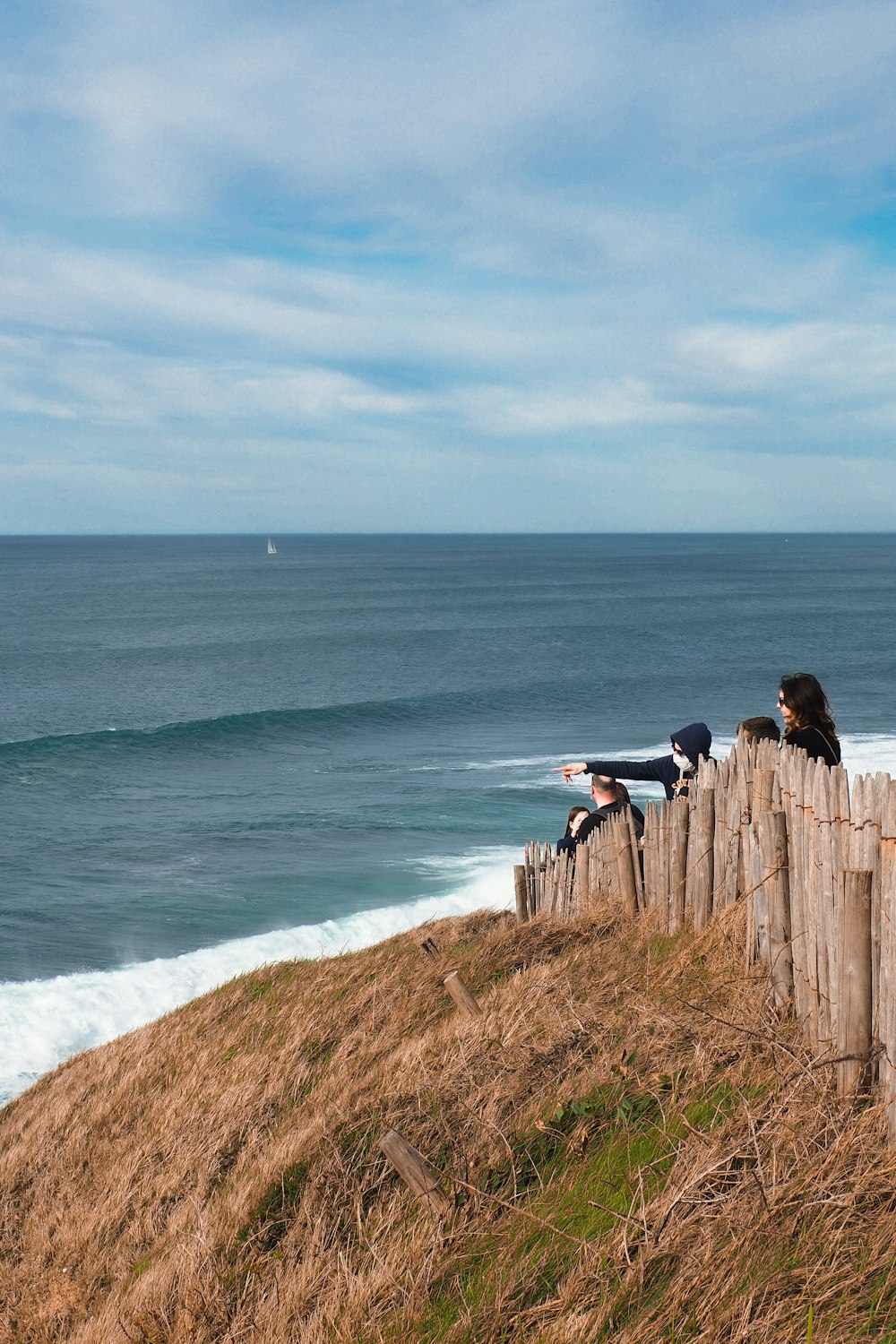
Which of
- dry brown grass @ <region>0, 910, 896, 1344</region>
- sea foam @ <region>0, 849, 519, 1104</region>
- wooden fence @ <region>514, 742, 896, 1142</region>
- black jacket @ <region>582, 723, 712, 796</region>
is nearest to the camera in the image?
dry brown grass @ <region>0, 910, 896, 1344</region>

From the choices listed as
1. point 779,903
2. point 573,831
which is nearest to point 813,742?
point 779,903

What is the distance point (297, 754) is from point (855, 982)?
34083 mm

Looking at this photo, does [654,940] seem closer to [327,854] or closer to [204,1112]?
[204,1112]

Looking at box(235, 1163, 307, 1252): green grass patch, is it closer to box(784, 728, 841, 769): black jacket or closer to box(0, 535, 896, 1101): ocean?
box(784, 728, 841, 769): black jacket

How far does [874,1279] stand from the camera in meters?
3.33

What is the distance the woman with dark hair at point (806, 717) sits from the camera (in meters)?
6.35

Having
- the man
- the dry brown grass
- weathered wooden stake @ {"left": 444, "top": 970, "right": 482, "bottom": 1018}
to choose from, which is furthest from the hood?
weathered wooden stake @ {"left": 444, "top": 970, "right": 482, "bottom": 1018}

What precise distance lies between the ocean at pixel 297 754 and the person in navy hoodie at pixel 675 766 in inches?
371

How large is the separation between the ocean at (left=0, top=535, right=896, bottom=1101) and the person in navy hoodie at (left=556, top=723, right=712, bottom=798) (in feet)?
30.9

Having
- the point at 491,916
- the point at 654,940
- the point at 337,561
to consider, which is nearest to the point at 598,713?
the point at 491,916

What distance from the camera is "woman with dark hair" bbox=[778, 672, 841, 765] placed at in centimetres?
635

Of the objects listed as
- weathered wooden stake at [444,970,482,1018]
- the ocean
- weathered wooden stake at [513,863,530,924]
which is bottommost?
the ocean

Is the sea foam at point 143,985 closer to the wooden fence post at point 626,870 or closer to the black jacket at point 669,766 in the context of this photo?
the black jacket at point 669,766

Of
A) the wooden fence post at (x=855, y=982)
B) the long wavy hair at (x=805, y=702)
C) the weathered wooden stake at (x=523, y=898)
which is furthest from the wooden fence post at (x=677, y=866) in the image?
the weathered wooden stake at (x=523, y=898)
